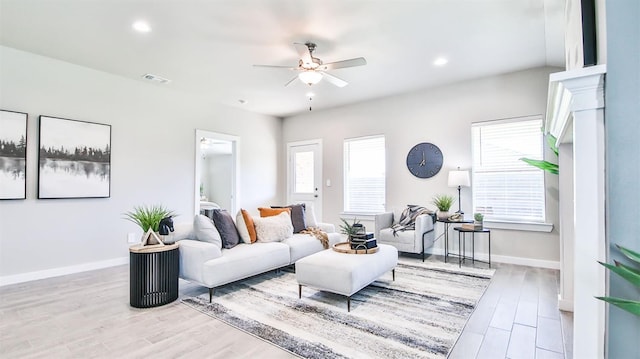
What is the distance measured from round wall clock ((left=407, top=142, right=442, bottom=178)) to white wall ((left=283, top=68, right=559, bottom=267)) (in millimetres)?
89

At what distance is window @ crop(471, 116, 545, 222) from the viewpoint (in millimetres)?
4438

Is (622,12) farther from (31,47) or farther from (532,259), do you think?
(31,47)

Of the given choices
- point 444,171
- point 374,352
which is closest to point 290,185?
point 444,171

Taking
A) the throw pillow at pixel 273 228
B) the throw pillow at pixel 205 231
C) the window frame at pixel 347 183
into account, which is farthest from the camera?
the window frame at pixel 347 183

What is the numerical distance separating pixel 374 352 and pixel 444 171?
366cm

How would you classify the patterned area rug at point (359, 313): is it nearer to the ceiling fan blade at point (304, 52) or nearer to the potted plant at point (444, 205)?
the potted plant at point (444, 205)

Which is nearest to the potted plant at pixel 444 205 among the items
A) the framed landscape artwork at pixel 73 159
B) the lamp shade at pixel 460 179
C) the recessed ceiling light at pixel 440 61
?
the lamp shade at pixel 460 179

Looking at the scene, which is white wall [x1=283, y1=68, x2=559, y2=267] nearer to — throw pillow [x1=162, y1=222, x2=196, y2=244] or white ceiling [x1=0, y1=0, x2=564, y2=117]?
white ceiling [x1=0, y1=0, x2=564, y2=117]

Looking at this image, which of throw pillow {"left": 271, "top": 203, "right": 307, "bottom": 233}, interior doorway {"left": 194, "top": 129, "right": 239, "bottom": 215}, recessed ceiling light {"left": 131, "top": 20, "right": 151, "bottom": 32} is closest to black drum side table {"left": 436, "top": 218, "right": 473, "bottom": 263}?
throw pillow {"left": 271, "top": 203, "right": 307, "bottom": 233}

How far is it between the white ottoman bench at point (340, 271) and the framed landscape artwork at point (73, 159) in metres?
3.29

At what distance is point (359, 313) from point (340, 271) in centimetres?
39

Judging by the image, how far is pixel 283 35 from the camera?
3.34 meters

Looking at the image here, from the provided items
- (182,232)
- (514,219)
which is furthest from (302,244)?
(514,219)

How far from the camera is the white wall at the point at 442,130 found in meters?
4.39
